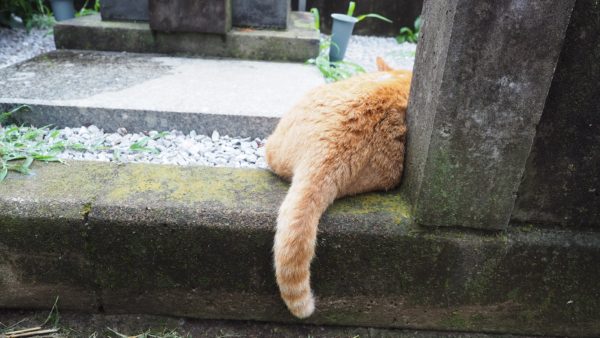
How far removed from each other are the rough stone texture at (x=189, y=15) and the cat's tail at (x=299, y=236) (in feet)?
9.65

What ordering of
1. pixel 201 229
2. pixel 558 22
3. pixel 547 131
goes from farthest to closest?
pixel 201 229 → pixel 547 131 → pixel 558 22

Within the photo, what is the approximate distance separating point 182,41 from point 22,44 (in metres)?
2.09

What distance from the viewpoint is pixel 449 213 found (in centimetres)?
166

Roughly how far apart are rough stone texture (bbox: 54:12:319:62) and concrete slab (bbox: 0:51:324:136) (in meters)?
0.16

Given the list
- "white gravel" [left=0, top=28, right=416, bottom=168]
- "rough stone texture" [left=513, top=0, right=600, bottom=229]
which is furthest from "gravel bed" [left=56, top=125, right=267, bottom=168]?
"rough stone texture" [left=513, top=0, right=600, bottom=229]

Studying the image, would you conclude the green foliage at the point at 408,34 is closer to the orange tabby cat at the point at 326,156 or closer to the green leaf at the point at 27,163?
the orange tabby cat at the point at 326,156

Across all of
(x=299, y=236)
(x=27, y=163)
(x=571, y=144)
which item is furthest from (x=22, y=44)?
(x=571, y=144)

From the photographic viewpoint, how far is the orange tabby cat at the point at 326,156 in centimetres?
154

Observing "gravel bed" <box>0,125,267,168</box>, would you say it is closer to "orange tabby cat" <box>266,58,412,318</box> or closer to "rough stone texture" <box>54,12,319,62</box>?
"orange tabby cat" <box>266,58,412,318</box>

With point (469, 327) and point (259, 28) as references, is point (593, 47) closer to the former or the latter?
point (469, 327)

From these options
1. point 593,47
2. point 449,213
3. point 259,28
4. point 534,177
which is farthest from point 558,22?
point 259,28

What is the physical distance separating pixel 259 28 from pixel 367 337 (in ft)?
11.3

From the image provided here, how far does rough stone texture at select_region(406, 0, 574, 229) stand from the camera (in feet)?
4.47

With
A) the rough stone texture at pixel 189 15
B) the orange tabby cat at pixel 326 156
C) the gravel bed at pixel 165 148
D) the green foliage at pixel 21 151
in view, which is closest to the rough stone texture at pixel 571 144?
the orange tabby cat at pixel 326 156
